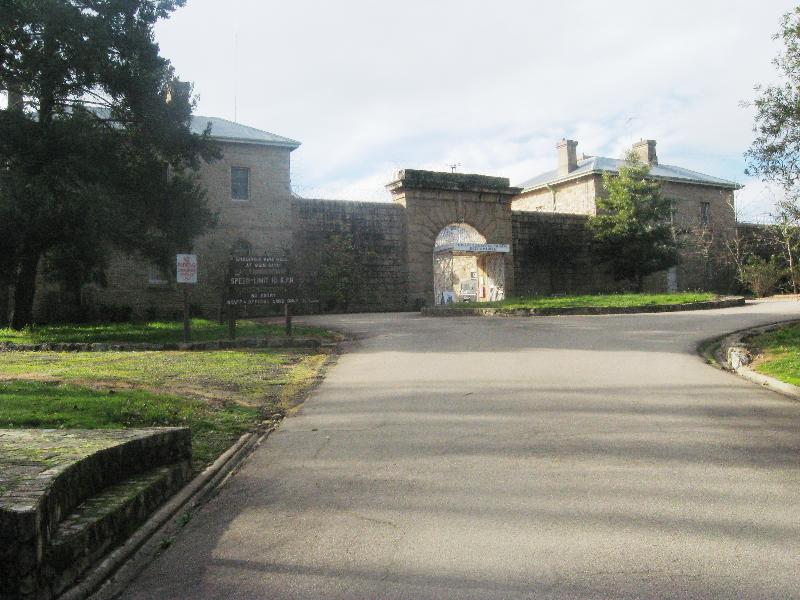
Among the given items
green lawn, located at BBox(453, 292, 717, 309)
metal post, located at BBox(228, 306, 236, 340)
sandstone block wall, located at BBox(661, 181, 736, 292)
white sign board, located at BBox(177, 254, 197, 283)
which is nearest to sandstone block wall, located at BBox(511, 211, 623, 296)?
sandstone block wall, located at BBox(661, 181, 736, 292)

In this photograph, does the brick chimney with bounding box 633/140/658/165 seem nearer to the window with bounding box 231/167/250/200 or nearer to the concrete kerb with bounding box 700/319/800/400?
the window with bounding box 231/167/250/200

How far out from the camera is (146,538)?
394 cm

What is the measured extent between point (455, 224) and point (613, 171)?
1158 cm

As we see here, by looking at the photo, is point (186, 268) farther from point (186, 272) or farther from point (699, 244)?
point (699, 244)

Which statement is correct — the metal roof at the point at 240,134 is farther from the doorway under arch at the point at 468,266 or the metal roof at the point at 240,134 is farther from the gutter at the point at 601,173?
the gutter at the point at 601,173

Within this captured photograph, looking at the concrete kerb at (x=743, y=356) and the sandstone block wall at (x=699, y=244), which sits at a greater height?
the sandstone block wall at (x=699, y=244)

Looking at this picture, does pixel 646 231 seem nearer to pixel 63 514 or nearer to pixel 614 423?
pixel 614 423

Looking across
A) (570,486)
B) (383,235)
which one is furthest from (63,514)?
(383,235)

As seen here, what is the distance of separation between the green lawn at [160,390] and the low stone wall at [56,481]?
78cm

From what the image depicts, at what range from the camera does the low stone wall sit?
9.50 feet

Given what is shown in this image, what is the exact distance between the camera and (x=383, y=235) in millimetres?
29812

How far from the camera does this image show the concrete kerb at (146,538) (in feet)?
10.8

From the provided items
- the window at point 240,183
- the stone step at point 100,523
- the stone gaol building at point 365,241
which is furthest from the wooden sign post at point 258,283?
the window at point 240,183

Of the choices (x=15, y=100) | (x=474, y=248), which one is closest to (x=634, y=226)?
(x=474, y=248)
